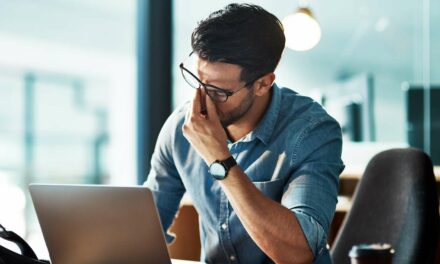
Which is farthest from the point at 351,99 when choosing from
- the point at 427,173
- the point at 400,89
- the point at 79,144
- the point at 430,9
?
the point at 79,144

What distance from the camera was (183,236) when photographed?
9.47 ft

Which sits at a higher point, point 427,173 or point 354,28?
point 354,28

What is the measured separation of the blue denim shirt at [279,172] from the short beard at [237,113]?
2.3 inches

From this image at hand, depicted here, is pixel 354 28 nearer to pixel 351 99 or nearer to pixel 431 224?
pixel 351 99

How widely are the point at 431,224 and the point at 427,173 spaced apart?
6.4 inches

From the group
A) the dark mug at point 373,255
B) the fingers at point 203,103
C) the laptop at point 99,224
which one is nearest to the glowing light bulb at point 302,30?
the fingers at point 203,103

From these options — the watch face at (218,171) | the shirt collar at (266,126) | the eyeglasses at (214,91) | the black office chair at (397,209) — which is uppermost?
the eyeglasses at (214,91)

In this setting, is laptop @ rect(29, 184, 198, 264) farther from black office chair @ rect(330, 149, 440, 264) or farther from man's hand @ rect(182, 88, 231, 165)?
black office chair @ rect(330, 149, 440, 264)

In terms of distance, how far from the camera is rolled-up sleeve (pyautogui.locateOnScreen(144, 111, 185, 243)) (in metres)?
2.09

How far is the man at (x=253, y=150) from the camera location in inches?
63.9

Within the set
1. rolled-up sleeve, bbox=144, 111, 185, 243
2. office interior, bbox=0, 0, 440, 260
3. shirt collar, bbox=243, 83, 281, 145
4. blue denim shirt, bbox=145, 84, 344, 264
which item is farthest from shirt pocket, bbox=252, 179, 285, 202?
office interior, bbox=0, 0, 440, 260

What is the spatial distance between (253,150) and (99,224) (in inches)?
23.6

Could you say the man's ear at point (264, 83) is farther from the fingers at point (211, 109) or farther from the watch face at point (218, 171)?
the watch face at point (218, 171)

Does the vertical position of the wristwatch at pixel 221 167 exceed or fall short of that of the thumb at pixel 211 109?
it falls short
